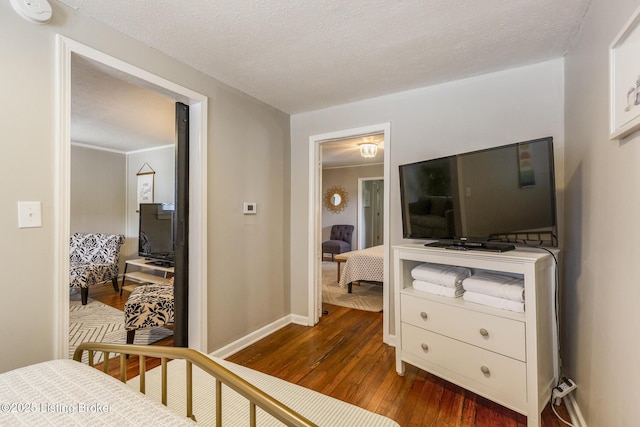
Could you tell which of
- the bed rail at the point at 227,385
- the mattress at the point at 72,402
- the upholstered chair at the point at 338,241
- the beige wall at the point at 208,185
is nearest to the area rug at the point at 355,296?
the beige wall at the point at 208,185

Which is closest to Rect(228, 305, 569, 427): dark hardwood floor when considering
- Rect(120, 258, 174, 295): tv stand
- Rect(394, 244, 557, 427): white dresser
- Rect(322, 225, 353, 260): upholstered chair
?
Rect(394, 244, 557, 427): white dresser

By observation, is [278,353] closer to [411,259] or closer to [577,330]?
[411,259]

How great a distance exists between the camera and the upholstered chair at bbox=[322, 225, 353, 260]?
22.1 feet

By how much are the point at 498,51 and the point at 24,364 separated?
10.6 ft

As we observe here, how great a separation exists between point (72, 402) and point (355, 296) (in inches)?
141

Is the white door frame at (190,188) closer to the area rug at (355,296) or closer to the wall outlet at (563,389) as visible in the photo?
the area rug at (355,296)

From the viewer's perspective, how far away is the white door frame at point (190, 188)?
148cm

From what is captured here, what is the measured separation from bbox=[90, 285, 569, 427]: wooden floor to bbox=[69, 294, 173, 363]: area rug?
294 mm

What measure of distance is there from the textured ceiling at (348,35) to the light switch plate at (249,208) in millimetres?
1047

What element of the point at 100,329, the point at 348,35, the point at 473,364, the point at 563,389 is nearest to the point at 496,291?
the point at 473,364

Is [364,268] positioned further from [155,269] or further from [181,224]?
[155,269]

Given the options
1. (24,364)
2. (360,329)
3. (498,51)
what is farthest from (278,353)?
(498,51)

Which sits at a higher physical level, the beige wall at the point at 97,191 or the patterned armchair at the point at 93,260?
the beige wall at the point at 97,191

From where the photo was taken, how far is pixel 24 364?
1.38 meters
